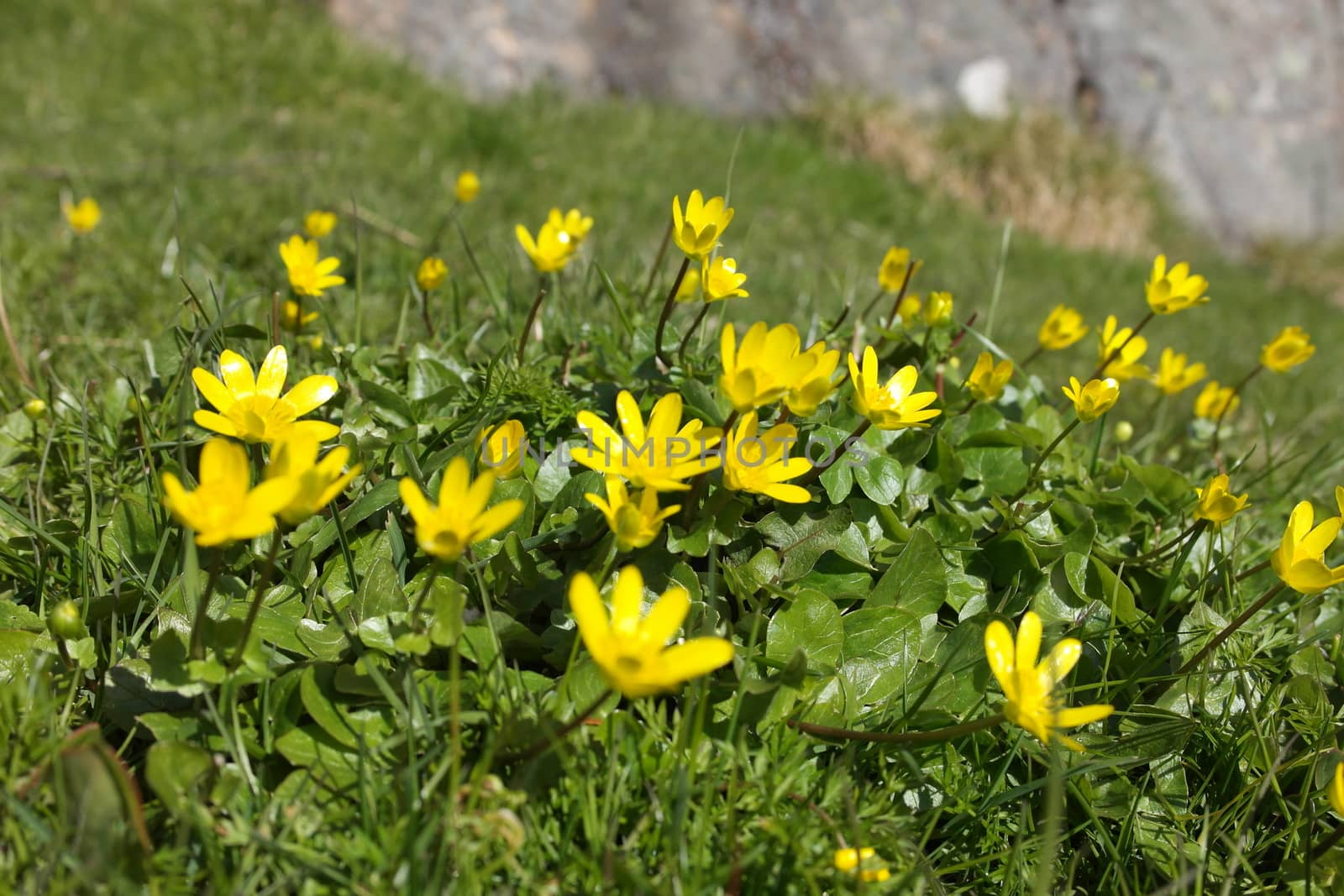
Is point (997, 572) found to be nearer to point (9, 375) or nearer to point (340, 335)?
point (340, 335)

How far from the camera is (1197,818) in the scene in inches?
48.3

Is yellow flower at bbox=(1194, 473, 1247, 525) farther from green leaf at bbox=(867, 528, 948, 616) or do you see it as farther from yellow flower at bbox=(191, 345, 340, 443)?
yellow flower at bbox=(191, 345, 340, 443)

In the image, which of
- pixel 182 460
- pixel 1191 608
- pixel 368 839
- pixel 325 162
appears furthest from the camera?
pixel 325 162

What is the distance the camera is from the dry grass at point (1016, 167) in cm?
628

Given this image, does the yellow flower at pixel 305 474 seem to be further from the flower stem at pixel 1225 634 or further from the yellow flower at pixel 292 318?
the flower stem at pixel 1225 634

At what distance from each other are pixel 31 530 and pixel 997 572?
53.3 inches

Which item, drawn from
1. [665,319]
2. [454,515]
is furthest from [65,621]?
[665,319]

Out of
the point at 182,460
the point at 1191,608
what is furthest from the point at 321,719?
the point at 1191,608

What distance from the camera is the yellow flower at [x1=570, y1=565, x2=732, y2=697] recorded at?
842 millimetres

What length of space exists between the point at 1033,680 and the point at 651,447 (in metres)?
0.51

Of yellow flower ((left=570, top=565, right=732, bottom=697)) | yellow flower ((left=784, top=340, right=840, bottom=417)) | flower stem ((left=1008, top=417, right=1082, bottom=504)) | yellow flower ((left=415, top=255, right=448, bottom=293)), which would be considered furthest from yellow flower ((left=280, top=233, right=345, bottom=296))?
flower stem ((left=1008, top=417, right=1082, bottom=504))

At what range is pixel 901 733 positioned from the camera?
1.18m

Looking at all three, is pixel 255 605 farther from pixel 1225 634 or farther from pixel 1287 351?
pixel 1287 351

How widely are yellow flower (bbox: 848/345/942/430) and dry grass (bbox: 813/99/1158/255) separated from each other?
16.8 feet
